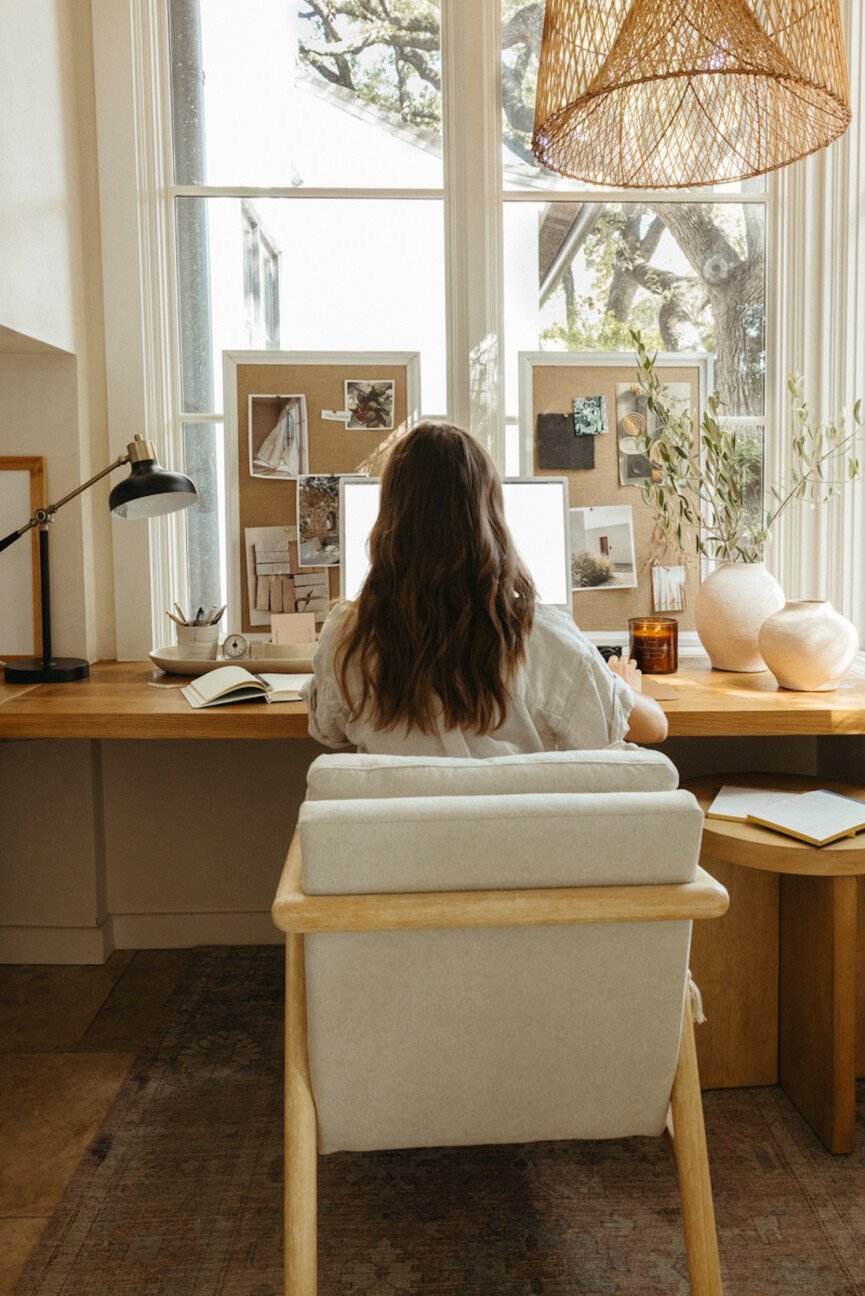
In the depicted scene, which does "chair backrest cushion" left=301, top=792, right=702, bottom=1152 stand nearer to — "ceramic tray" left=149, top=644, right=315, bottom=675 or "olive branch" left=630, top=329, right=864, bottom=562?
"ceramic tray" left=149, top=644, right=315, bottom=675

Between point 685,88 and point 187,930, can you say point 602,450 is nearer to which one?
point 685,88

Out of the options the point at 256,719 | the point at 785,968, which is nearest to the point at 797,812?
the point at 785,968

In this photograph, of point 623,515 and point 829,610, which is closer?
point 829,610

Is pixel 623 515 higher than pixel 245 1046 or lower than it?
higher

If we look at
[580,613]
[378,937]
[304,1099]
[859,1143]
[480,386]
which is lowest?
[859,1143]

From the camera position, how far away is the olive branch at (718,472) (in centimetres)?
249

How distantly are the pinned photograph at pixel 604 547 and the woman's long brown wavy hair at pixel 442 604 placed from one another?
1156 millimetres

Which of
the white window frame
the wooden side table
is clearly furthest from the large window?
the wooden side table

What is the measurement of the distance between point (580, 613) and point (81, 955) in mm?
1593

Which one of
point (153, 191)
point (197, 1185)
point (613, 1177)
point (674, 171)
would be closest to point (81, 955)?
point (197, 1185)

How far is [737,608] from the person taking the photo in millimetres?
2480

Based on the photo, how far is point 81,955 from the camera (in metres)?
2.75

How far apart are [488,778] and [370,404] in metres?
1.65

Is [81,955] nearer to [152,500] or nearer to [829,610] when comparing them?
[152,500]
